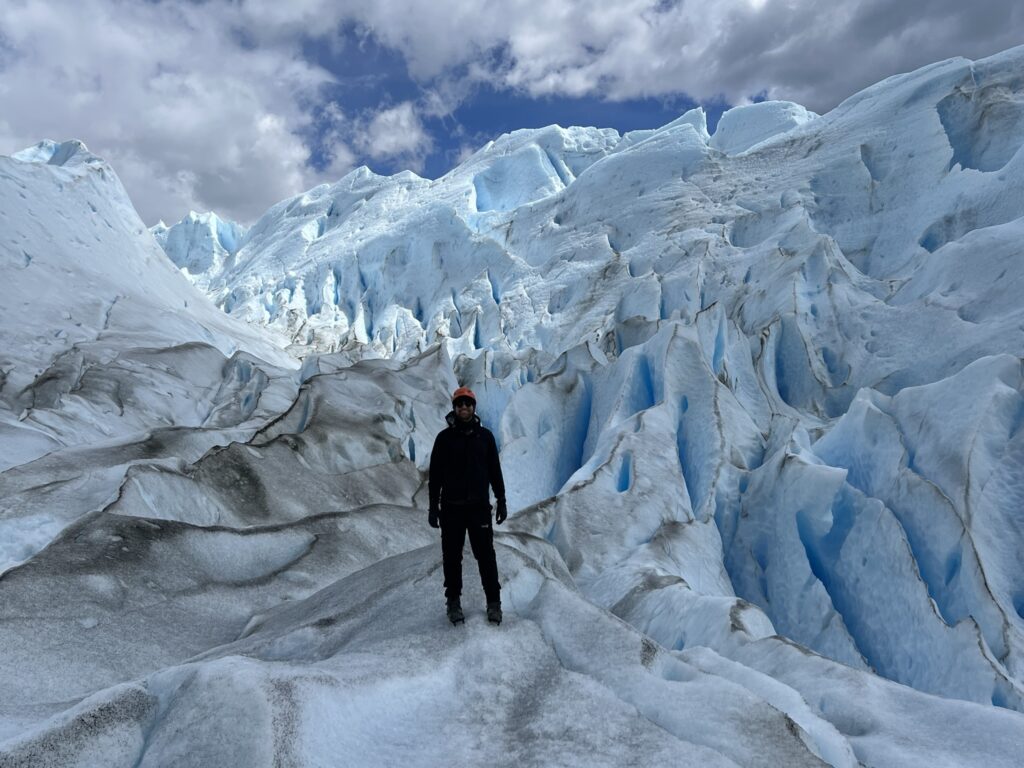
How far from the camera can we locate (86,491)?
867 centimetres

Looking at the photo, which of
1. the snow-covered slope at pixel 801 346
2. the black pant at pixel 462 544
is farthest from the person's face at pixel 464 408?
the snow-covered slope at pixel 801 346

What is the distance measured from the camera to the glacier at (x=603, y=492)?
12.0ft

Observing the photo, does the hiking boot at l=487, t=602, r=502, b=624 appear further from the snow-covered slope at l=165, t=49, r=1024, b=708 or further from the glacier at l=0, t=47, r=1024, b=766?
the snow-covered slope at l=165, t=49, r=1024, b=708

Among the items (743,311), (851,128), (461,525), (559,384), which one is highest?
(851,128)

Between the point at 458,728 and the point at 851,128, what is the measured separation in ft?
96.0

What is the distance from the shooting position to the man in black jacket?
417cm

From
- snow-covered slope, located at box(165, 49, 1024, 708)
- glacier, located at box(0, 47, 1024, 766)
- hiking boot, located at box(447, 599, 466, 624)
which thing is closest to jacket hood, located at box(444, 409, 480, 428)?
hiking boot, located at box(447, 599, 466, 624)

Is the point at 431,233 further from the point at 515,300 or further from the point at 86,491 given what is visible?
the point at 86,491

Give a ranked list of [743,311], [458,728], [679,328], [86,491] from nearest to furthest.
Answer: [458,728]
[86,491]
[679,328]
[743,311]

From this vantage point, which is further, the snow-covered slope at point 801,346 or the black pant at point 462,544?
the snow-covered slope at point 801,346

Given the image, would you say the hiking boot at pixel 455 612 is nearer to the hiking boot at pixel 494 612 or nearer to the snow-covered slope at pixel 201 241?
the hiking boot at pixel 494 612

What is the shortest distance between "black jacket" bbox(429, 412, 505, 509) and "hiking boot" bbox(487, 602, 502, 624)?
2.21ft

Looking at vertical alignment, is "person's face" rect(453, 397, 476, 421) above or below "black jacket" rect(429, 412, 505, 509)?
above

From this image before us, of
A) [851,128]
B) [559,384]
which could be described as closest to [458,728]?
[559,384]
